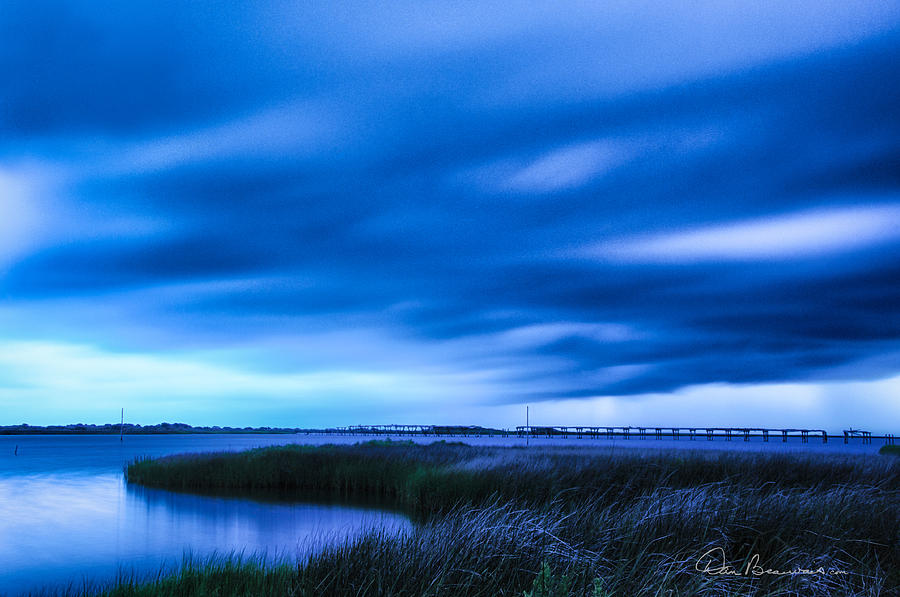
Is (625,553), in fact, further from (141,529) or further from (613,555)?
(141,529)

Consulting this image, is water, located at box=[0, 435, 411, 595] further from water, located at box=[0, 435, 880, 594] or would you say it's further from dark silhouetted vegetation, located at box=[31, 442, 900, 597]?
dark silhouetted vegetation, located at box=[31, 442, 900, 597]

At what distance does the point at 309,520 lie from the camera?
81.0 feet
